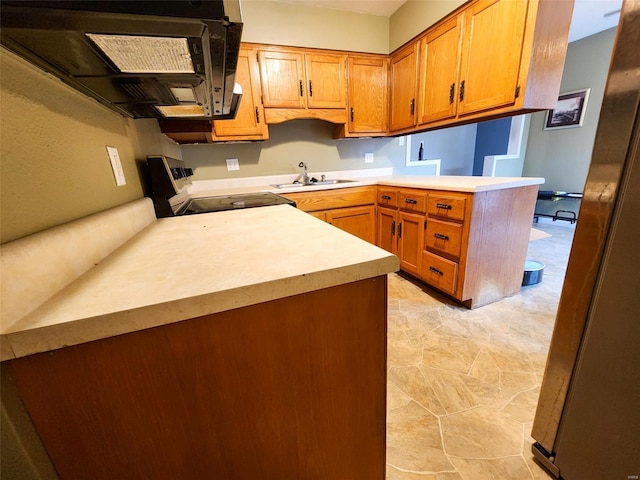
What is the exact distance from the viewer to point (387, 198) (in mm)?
2377

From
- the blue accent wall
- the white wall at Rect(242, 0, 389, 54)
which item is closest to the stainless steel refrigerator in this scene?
the white wall at Rect(242, 0, 389, 54)

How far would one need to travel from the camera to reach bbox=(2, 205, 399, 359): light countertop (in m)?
0.34

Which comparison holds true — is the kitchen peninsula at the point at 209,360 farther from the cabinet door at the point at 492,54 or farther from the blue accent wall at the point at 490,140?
the blue accent wall at the point at 490,140

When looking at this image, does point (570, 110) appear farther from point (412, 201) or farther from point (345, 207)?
point (345, 207)

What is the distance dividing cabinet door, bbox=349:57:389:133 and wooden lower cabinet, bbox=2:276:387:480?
244 centimetres

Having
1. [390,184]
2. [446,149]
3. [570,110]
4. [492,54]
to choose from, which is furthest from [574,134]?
[390,184]

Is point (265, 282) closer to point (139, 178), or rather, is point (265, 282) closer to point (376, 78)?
point (139, 178)

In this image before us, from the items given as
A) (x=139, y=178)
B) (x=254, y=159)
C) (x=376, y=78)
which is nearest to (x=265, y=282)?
(x=139, y=178)

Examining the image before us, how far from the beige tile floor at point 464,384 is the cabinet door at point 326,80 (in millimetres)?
1874

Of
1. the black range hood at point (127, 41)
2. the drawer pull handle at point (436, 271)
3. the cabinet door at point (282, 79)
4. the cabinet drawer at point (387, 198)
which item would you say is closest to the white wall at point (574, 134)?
the cabinet drawer at point (387, 198)

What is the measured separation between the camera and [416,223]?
2088mm

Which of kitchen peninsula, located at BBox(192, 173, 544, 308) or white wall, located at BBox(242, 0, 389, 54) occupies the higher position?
white wall, located at BBox(242, 0, 389, 54)

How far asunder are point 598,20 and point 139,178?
5.06 metres

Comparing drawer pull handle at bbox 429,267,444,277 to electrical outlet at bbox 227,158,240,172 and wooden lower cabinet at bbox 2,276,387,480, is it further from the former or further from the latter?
electrical outlet at bbox 227,158,240,172
